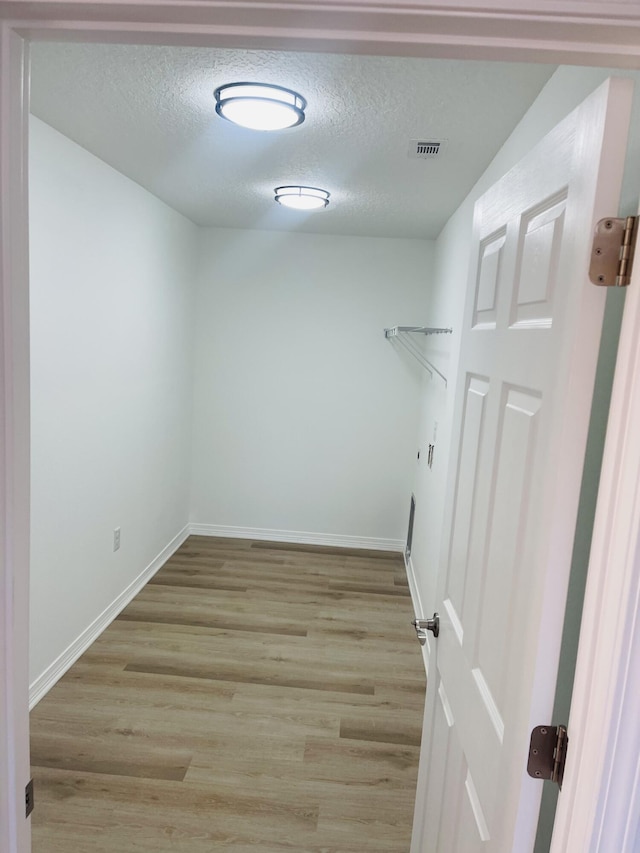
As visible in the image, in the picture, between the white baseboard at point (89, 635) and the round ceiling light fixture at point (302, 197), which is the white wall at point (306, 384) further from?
the round ceiling light fixture at point (302, 197)

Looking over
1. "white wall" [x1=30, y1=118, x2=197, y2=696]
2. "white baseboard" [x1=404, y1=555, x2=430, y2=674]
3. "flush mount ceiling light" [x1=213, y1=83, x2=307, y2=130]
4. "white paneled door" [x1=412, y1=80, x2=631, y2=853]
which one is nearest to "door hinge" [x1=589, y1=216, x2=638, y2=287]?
"white paneled door" [x1=412, y1=80, x2=631, y2=853]

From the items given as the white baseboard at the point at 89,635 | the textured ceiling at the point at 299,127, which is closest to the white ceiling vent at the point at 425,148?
the textured ceiling at the point at 299,127

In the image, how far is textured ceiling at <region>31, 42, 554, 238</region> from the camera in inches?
63.3

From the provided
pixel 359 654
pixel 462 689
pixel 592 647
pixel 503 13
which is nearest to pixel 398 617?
pixel 359 654

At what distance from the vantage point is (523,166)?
3.66ft

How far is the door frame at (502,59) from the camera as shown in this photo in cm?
72

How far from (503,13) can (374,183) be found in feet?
7.17

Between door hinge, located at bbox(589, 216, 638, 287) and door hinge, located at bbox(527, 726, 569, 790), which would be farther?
door hinge, located at bbox(527, 726, 569, 790)

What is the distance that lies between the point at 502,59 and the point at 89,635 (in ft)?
10.1

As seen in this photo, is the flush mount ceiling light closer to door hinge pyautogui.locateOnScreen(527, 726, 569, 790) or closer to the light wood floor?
door hinge pyautogui.locateOnScreen(527, 726, 569, 790)

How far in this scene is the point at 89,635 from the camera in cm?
302

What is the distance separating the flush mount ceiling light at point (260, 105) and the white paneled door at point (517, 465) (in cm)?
78

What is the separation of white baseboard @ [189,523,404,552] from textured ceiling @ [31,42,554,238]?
99.8 inches

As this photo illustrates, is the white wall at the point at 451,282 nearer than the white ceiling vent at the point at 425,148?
Yes
